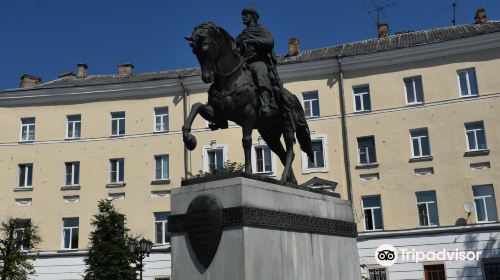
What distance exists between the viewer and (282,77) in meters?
34.4

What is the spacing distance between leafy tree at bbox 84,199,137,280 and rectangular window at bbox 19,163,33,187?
27.9 feet

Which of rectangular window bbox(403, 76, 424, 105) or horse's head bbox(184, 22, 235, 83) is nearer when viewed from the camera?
horse's head bbox(184, 22, 235, 83)

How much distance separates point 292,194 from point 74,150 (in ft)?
96.2

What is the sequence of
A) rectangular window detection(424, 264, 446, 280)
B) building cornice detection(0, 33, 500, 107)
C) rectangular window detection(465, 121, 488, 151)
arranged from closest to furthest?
1. rectangular window detection(424, 264, 446, 280)
2. rectangular window detection(465, 121, 488, 151)
3. building cornice detection(0, 33, 500, 107)

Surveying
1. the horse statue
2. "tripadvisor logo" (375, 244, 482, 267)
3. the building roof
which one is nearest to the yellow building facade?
the building roof

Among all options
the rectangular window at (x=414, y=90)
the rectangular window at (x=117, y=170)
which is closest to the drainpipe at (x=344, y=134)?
the rectangular window at (x=414, y=90)

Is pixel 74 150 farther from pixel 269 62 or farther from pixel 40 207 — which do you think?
pixel 269 62

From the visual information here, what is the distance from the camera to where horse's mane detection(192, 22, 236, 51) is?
8570 mm

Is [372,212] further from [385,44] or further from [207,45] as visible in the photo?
[207,45]

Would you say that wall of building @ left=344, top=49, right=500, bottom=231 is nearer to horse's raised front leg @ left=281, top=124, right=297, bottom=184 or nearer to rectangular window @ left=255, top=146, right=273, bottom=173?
rectangular window @ left=255, top=146, right=273, bottom=173

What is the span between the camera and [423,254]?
30.4 metres

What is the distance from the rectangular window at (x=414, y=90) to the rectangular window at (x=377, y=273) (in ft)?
28.3

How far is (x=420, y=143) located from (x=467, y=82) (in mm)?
3813

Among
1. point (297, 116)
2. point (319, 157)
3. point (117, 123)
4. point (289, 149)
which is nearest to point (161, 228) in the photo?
point (117, 123)
